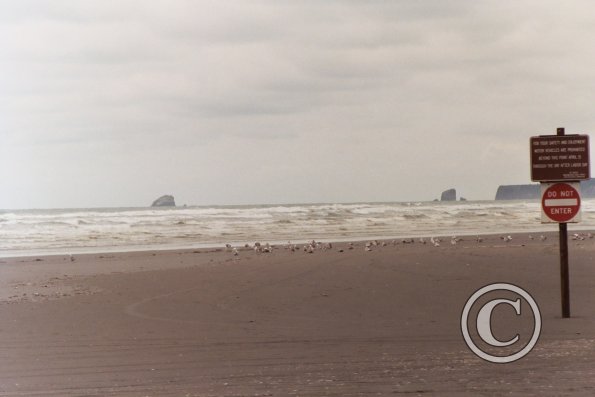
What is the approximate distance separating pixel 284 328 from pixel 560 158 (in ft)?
14.5

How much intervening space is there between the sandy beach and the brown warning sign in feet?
6.65

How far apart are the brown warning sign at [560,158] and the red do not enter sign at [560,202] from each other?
0.21 m

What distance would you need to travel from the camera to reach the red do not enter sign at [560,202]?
10.1 meters

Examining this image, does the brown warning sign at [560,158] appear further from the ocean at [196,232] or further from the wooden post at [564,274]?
the ocean at [196,232]

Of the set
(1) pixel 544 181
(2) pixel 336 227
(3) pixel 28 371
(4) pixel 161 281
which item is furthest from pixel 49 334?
(2) pixel 336 227

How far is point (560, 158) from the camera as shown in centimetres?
996

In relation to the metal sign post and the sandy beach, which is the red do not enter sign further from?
the sandy beach

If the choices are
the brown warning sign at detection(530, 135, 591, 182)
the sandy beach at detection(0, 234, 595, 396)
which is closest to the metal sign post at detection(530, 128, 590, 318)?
the brown warning sign at detection(530, 135, 591, 182)

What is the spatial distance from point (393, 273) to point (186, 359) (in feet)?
27.1

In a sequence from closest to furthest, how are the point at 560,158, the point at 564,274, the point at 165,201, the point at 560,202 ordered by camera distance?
1. the point at 560,158
2. the point at 560,202
3. the point at 564,274
4. the point at 165,201

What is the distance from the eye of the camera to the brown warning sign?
9.89 m

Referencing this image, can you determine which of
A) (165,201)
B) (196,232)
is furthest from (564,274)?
(165,201)

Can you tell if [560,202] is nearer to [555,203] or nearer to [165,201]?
[555,203]

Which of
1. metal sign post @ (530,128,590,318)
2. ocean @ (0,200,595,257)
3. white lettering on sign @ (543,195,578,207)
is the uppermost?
metal sign post @ (530,128,590,318)
